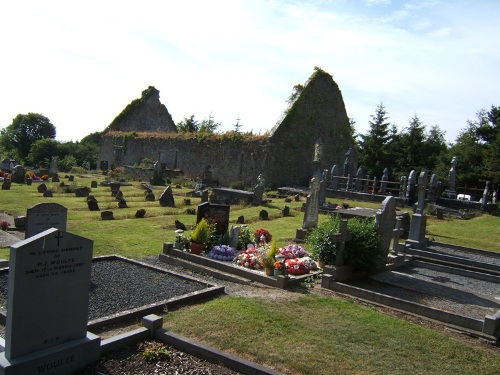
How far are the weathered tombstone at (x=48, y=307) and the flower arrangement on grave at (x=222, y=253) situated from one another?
213 inches

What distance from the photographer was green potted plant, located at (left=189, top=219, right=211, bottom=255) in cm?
1093

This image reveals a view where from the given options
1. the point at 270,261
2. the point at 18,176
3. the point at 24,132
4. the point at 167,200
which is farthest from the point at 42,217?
the point at 24,132

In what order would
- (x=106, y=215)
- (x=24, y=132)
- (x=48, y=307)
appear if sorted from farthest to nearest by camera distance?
(x=24, y=132)
(x=106, y=215)
(x=48, y=307)

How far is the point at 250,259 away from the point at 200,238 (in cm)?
162

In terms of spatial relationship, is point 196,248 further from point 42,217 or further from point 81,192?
point 81,192

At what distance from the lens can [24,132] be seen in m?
73.0

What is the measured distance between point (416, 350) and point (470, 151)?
35.5 m

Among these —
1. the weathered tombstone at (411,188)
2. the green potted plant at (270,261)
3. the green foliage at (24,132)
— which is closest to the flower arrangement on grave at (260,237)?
the green potted plant at (270,261)

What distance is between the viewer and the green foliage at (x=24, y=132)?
2820 inches

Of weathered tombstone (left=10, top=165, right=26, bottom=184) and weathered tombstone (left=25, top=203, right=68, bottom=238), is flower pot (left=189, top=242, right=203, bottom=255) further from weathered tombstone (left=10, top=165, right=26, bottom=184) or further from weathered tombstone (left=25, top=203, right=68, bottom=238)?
weathered tombstone (left=10, top=165, right=26, bottom=184)

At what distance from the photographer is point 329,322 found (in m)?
6.90

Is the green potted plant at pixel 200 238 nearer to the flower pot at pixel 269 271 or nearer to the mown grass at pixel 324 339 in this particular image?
the flower pot at pixel 269 271

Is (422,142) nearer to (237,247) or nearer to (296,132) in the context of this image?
(296,132)

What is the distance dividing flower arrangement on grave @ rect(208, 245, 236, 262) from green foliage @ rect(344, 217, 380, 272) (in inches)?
109
